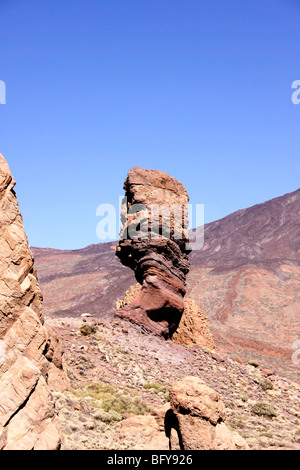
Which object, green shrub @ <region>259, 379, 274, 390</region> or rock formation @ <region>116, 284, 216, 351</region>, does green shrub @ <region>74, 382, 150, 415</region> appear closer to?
green shrub @ <region>259, 379, 274, 390</region>

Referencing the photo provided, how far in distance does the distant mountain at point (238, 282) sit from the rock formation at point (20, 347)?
89.9ft

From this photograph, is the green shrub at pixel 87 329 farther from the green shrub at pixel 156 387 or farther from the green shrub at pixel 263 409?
the green shrub at pixel 263 409

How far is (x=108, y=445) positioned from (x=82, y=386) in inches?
159

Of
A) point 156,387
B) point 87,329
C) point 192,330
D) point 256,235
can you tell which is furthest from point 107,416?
point 256,235

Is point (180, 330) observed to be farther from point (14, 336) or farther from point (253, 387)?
point (14, 336)

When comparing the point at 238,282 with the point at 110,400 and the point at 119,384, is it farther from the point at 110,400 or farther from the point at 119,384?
the point at 110,400

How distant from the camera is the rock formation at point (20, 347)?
6457 mm

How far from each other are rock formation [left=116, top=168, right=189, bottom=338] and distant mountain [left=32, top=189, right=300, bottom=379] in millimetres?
15810

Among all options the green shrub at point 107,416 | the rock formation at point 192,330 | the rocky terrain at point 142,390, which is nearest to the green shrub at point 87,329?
the rocky terrain at point 142,390

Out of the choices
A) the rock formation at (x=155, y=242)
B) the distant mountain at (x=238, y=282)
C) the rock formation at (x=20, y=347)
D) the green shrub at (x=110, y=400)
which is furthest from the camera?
the distant mountain at (x=238, y=282)

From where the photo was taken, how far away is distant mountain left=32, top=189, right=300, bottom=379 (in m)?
44.8

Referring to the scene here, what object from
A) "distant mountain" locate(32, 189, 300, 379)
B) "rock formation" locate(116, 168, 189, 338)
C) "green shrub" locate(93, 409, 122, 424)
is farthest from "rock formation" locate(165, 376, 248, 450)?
"distant mountain" locate(32, 189, 300, 379)

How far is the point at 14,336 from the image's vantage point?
727 cm

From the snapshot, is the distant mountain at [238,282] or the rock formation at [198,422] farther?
the distant mountain at [238,282]
